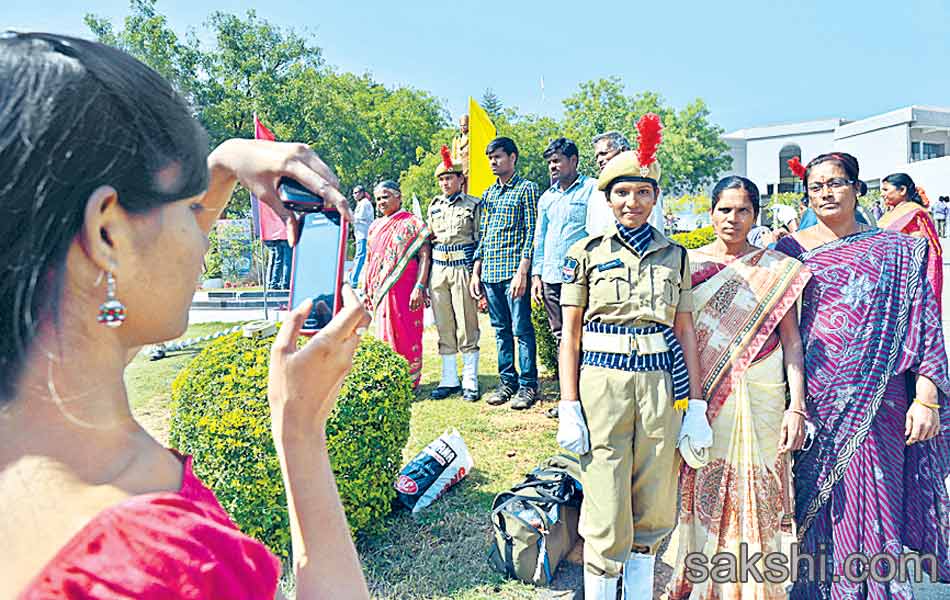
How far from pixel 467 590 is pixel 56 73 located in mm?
2619

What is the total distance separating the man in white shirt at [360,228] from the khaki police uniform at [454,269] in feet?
2.31

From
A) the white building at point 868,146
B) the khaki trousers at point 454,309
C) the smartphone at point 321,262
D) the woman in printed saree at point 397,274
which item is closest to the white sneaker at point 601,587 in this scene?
the smartphone at point 321,262

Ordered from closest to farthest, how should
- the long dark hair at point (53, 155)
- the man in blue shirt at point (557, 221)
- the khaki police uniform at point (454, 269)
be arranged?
1. the long dark hair at point (53, 155)
2. the man in blue shirt at point (557, 221)
3. the khaki police uniform at point (454, 269)

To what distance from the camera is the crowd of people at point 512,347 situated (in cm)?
69

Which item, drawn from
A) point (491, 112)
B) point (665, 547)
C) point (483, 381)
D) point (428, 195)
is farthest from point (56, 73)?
point (491, 112)

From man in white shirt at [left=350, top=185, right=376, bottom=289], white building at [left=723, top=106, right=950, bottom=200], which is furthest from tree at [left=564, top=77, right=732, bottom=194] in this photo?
man in white shirt at [left=350, top=185, right=376, bottom=289]

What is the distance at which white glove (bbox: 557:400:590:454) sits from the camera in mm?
2557

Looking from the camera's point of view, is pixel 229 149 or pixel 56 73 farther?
pixel 229 149

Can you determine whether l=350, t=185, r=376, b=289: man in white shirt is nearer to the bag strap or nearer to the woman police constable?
the bag strap

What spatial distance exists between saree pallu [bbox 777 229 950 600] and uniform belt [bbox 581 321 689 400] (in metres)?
0.52

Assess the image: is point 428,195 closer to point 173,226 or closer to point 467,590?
point 467,590

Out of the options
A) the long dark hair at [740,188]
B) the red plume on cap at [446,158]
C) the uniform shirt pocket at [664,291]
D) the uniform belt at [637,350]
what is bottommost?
the uniform belt at [637,350]

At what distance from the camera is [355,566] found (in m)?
1.00

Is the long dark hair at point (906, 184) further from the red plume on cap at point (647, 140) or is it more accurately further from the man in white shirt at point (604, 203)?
the red plume on cap at point (647, 140)
